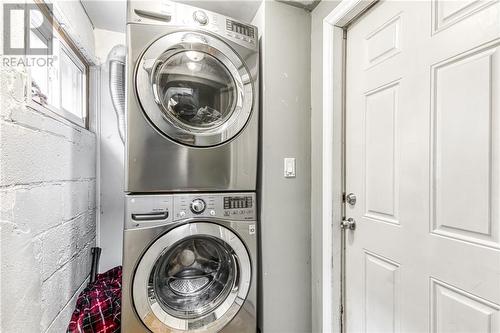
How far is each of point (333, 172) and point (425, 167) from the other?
49 cm

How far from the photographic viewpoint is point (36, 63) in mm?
1167

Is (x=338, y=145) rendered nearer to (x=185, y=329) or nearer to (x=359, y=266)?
(x=359, y=266)

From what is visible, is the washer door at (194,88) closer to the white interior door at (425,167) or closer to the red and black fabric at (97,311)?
the white interior door at (425,167)

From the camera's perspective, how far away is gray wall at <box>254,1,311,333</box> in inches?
57.9

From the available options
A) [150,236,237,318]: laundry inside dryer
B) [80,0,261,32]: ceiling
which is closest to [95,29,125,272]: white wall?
[80,0,261,32]: ceiling

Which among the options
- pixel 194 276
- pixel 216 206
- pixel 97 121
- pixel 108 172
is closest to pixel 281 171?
A: pixel 216 206

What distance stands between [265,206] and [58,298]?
1.14 meters

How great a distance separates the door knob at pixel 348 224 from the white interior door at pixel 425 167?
0.09 ft

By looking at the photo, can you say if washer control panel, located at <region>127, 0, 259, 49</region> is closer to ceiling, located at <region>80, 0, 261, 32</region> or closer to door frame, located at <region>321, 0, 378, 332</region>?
ceiling, located at <region>80, 0, 261, 32</region>

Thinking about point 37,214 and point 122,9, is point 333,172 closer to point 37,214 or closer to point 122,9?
point 37,214

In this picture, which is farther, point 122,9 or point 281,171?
point 122,9

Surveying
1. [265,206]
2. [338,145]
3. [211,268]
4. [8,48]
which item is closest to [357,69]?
[338,145]

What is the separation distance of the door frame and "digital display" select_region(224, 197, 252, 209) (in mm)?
446

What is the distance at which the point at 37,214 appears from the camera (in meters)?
1.02
